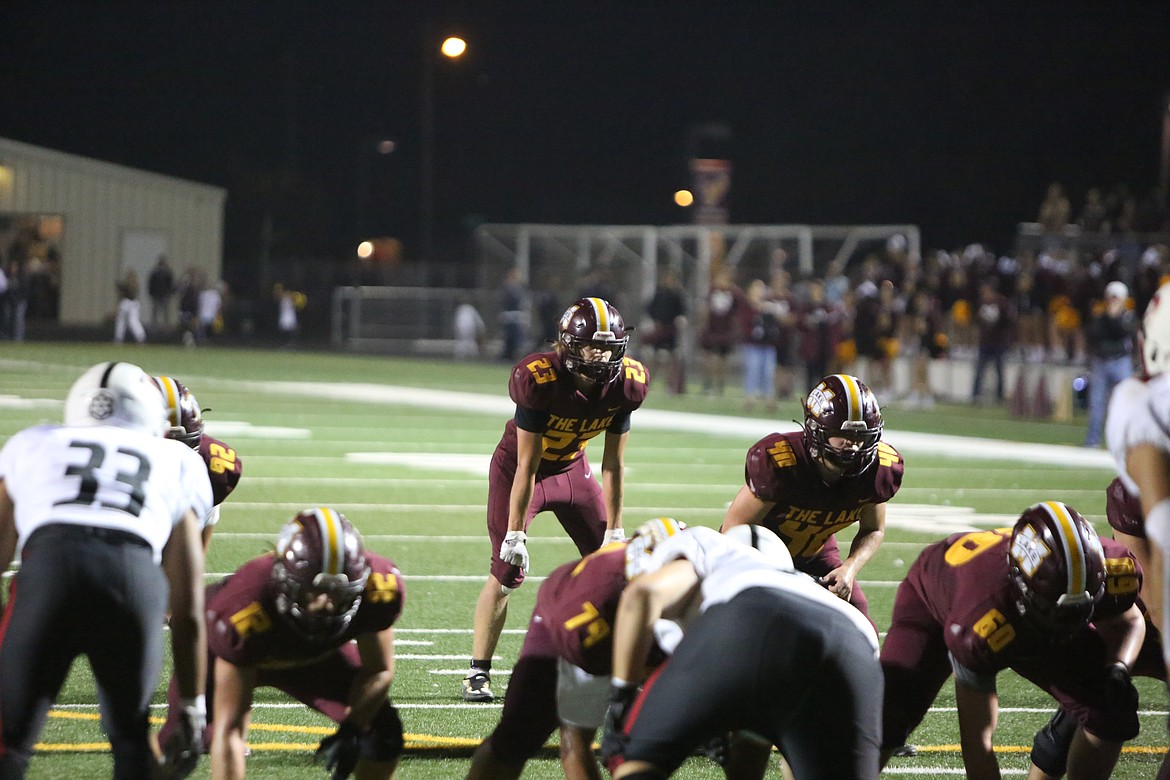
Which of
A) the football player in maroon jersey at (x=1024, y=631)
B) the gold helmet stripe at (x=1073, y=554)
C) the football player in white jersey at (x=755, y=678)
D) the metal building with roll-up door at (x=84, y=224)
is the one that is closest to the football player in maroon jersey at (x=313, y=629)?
the football player in white jersey at (x=755, y=678)

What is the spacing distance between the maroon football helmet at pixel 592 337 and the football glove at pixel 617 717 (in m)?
2.59

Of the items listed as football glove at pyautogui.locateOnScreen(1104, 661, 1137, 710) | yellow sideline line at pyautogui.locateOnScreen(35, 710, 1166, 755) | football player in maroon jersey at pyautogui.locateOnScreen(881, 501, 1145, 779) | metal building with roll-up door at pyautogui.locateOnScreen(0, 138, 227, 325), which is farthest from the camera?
metal building with roll-up door at pyautogui.locateOnScreen(0, 138, 227, 325)

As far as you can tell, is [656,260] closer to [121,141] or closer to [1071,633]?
[1071,633]

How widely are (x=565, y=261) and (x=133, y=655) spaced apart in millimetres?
25353

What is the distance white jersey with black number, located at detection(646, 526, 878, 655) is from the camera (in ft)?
12.4

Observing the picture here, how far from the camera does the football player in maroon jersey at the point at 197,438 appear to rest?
558cm

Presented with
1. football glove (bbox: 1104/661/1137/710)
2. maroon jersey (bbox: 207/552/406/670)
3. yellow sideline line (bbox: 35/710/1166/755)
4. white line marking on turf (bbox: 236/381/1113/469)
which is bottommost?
yellow sideline line (bbox: 35/710/1166/755)

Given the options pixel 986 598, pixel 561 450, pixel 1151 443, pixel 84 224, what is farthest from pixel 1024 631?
pixel 84 224

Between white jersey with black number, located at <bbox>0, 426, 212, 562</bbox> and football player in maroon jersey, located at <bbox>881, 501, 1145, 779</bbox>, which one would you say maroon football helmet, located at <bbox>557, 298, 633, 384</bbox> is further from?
white jersey with black number, located at <bbox>0, 426, 212, 562</bbox>

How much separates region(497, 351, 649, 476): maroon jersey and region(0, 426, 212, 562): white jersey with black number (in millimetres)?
2465

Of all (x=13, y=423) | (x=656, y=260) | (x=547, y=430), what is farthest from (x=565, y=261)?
(x=547, y=430)

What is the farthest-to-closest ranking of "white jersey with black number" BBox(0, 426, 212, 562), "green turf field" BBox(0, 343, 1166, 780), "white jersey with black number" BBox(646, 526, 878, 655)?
"green turf field" BBox(0, 343, 1166, 780) → "white jersey with black number" BBox(0, 426, 212, 562) → "white jersey with black number" BBox(646, 526, 878, 655)

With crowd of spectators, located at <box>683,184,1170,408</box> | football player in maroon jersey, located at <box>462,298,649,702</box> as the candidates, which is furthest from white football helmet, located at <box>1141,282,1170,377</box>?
crowd of spectators, located at <box>683,184,1170,408</box>

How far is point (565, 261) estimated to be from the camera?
29109mm
